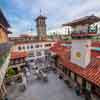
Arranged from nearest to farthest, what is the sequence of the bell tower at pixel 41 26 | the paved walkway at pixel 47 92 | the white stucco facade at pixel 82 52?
1. the white stucco facade at pixel 82 52
2. the paved walkway at pixel 47 92
3. the bell tower at pixel 41 26

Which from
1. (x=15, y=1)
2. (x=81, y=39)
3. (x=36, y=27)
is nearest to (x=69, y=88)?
(x=81, y=39)

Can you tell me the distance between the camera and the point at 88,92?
9.51 metres

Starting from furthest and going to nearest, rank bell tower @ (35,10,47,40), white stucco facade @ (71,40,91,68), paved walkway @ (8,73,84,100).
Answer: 1. bell tower @ (35,10,47,40)
2. paved walkway @ (8,73,84,100)
3. white stucco facade @ (71,40,91,68)

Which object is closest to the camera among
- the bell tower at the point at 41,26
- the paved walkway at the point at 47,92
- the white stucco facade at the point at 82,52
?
the white stucco facade at the point at 82,52

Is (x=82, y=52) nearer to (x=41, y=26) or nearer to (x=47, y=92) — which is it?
(x=47, y=92)

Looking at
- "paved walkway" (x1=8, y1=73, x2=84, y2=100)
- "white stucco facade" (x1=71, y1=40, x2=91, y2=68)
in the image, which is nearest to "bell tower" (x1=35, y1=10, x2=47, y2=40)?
"paved walkway" (x1=8, y1=73, x2=84, y2=100)

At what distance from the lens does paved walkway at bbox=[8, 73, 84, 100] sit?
1056 centimetres

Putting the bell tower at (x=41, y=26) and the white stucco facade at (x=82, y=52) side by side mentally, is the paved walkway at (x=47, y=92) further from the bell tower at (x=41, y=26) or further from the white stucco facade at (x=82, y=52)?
the bell tower at (x=41, y=26)

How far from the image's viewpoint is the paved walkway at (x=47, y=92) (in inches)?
416

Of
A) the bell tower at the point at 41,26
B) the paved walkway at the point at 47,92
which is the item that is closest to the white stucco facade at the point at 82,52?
the paved walkway at the point at 47,92

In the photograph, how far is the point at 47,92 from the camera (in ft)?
37.8

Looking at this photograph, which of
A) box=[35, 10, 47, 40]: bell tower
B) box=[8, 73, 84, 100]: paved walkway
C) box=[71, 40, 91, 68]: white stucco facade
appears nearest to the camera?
box=[71, 40, 91, 68]: white stucco facade

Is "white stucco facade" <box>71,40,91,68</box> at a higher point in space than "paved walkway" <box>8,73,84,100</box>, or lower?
higher

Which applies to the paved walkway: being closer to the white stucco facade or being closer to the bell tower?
the white stucco facade
